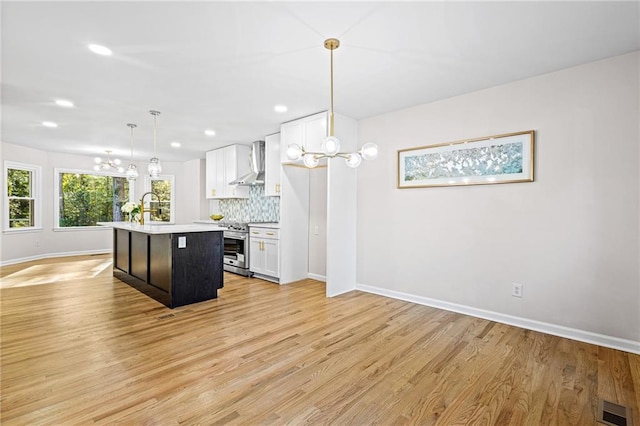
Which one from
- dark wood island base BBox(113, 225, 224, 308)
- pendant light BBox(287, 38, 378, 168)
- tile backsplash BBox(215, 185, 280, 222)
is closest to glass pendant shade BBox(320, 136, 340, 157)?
pendant light BBox(287, 38, 378, 168)

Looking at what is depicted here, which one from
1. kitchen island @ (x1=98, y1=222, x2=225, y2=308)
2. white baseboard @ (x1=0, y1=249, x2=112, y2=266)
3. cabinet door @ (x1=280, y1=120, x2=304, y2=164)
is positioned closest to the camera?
kitchen island @ (x1=98, y1=222, x2=225, y2=308)

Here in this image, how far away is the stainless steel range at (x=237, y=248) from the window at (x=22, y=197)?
467 centimetres

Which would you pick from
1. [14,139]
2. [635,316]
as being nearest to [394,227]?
[635,316]

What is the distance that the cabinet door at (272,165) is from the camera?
536 centimetres

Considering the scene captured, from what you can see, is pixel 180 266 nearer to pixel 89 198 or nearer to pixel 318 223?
pixel 318 223

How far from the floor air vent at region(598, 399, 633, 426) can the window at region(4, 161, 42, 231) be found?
9325mm

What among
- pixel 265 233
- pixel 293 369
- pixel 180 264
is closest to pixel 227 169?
pixel 265 233

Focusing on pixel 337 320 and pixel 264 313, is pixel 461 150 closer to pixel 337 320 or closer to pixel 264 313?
pixel 337 320

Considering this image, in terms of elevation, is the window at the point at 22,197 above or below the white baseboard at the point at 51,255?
above

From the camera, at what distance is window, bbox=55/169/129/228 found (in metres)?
7.46

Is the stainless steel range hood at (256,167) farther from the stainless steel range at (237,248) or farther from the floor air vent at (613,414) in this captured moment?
the floor air vent at (613,414)

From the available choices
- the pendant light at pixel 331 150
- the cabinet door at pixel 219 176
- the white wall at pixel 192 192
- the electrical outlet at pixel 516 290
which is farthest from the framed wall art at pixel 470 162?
the white wall at pixel 192 192

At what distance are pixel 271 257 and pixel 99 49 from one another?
136 inches

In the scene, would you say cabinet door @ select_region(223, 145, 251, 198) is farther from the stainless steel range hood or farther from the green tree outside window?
the green tree outside window
